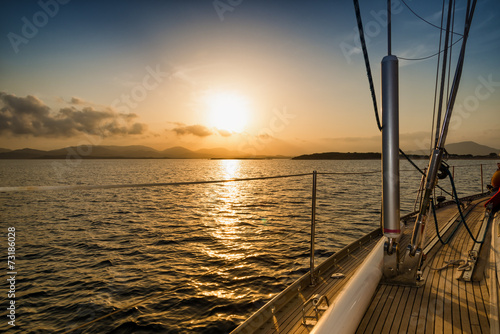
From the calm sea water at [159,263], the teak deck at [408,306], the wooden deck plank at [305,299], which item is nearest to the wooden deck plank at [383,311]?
the teak deck at [408,306]

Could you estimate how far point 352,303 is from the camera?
6.46 ft

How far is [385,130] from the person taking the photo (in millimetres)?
2508

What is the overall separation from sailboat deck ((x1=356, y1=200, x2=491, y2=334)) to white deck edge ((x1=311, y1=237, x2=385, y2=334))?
0.16m

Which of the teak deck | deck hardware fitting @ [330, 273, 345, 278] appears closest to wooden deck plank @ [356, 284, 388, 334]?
the teak deck

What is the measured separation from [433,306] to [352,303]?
0.93 meters

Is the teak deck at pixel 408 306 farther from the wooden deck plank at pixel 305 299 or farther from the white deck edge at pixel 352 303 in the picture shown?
the white deck edge at pixel 352 303

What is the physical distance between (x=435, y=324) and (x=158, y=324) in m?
3.68

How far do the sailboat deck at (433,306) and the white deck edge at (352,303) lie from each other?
16 centimetres

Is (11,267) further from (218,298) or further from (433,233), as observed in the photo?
(433,233)

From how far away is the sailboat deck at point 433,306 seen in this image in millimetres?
2094

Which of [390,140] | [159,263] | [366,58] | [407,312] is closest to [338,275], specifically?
[407,312]

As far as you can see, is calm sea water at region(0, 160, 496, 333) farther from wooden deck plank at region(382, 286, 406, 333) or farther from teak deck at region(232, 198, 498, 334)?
wooden deck plank at region(382, 286, 406, 333)

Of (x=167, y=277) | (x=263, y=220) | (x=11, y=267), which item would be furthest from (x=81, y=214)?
(x=167, y=277)

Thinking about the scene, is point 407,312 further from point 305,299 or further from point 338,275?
point 338,275
